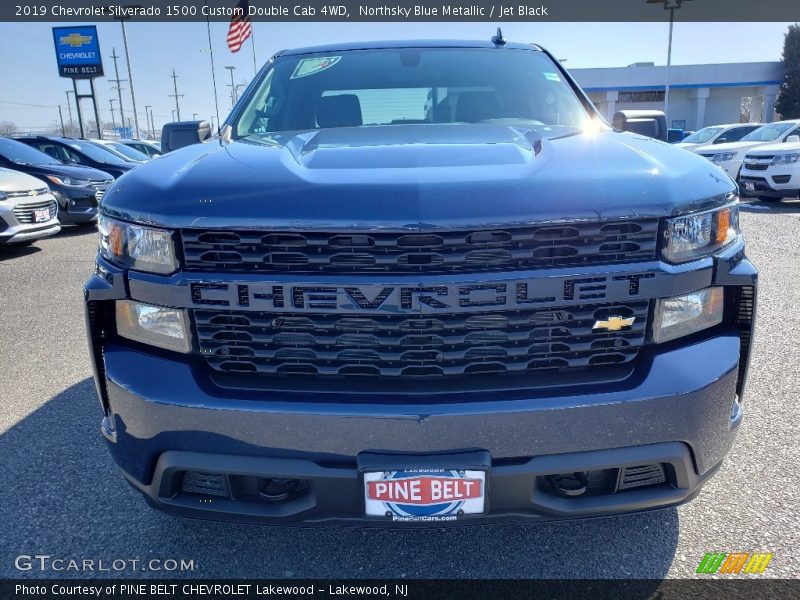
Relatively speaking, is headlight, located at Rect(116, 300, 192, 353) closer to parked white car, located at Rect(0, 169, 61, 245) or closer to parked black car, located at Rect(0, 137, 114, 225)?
parked white car, located at Rect(0, 169, 61, 245)

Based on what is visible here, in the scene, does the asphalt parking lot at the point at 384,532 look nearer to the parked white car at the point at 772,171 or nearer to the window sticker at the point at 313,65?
the window sticker at the point at 313,65

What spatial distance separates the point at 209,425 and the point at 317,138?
117 centimetres

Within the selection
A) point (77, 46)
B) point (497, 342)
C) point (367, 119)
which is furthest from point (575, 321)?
point (77, 46)

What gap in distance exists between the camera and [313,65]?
3.11m

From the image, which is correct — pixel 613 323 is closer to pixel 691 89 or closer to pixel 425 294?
pixel 425 294

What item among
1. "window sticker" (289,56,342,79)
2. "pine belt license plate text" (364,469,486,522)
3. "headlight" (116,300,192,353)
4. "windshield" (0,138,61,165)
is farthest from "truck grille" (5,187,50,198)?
"pine belt license plate text" (364,469,486,522)

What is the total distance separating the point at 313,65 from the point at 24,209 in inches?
239

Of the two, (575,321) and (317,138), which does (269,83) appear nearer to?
(317,138)

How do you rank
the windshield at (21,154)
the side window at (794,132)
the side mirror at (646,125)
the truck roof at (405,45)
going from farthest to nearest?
the side window at (794,132)
the windshield at (21,154)
the truck roof at (405,45)
the side mirror at (646,125)

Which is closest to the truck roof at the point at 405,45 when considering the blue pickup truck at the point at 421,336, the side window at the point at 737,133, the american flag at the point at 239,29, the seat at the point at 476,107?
the seat at the point at 476,107

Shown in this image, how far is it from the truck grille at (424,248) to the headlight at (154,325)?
7.2 inches

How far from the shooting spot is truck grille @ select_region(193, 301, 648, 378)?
5.23 feet

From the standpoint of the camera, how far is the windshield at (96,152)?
39.3 feet

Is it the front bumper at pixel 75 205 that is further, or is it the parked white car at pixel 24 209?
the front bumper at pixel 75 205
